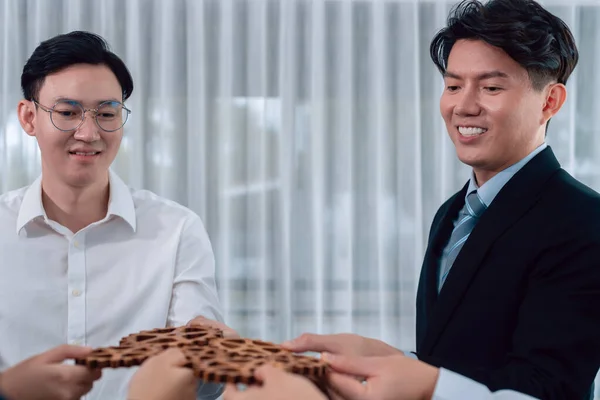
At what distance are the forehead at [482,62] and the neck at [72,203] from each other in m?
1.08

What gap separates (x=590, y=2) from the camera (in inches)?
137

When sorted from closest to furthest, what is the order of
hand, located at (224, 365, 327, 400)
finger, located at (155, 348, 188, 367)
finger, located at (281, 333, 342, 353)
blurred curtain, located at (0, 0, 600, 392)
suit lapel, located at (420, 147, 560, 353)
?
1. hand, located at (224, 365, 327, 400)
2. finger, located at (155, 348, 188, 367)
3. finger, located at (281, 333, 342, 353)
4. suit lapel, located at (420, 147, 560, 353)
5. blurred curtain, located at (0, 0, 600, 392)

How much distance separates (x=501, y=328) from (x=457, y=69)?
0.59 metres

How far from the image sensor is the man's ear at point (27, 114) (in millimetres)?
1904

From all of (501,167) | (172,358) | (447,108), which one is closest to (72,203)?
(172,358)

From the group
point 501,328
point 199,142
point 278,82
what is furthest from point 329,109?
point 501,328

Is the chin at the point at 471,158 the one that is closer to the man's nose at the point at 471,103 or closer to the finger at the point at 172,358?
the man's nose at the point at 471,103

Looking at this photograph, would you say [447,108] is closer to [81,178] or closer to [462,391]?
[462,391]

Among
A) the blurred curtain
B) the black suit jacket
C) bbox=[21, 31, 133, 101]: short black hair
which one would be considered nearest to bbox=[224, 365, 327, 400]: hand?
the black suit jacket

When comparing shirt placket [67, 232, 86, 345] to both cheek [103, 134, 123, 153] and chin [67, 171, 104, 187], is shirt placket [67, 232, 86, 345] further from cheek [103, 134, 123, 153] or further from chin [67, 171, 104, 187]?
cheek [103, 134, 123, 153]

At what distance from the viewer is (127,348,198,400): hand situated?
1.01 m

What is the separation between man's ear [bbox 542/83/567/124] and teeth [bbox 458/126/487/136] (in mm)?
162

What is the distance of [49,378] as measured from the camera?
1.09m

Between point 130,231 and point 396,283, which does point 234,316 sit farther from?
point 130,231
